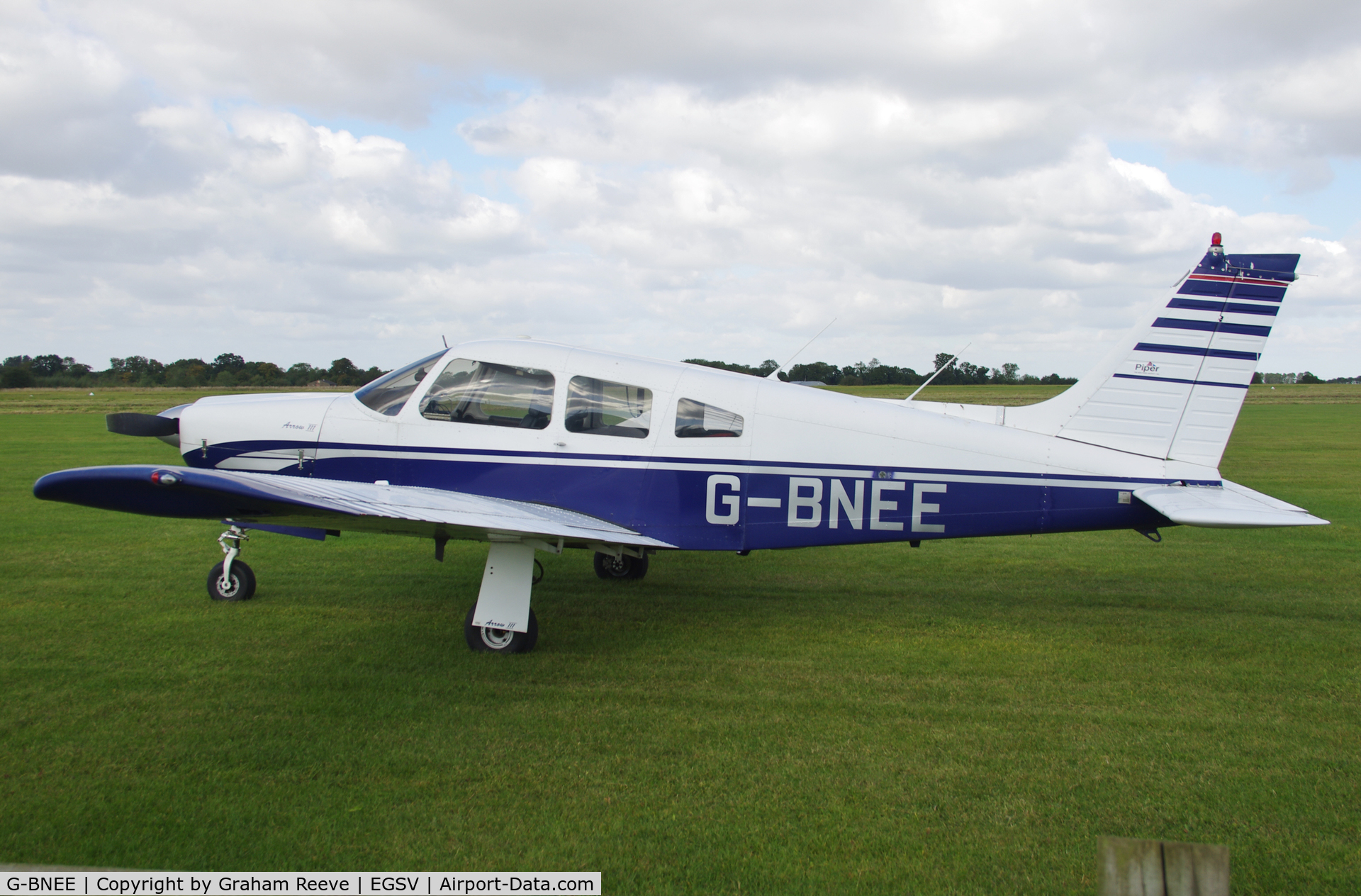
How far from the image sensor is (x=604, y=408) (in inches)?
236

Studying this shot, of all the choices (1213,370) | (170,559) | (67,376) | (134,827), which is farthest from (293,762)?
(67,376)

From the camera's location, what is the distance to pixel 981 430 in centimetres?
604

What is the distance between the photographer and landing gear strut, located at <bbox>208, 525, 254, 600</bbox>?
260 inches

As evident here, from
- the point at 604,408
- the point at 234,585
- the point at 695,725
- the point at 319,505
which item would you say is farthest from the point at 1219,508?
the point at 234,585

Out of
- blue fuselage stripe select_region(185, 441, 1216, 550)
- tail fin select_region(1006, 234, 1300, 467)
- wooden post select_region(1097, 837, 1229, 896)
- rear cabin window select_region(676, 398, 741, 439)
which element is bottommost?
wooden post select_region(1097, 837, 1229, 896)

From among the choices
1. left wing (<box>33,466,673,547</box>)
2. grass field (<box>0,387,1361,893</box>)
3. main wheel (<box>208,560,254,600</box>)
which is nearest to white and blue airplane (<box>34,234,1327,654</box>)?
left wing (<box>33,466,673,547</box>)

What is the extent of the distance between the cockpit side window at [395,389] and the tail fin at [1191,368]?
4966mm

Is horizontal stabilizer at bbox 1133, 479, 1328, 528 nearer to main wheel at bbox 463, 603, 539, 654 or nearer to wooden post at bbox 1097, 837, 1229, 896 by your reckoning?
wooden post at bbox 1097, 837, 1229, 896

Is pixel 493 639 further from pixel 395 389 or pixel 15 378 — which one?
pixel 15 378

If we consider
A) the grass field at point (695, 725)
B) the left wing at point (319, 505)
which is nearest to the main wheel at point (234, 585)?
the grass field at point (695, 725)

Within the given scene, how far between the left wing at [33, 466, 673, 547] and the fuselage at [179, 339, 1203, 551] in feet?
0.89

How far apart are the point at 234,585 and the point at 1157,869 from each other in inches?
269

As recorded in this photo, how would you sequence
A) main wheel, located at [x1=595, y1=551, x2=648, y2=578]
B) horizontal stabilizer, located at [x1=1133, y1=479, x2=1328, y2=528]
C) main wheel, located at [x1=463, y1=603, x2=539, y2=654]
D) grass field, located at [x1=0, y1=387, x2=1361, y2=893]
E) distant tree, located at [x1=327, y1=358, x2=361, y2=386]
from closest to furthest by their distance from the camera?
grass field, located at [x1=0, y1=387, x2=1361, y2=893]
horizontal stabilizer, located at [x1=1133, y1=479, x2=1328, y2=528]
main wheel, located at [x1=463, y1=603, x2=539, y2=654]
main wheel, located at [x1=595, y1=551, x2=648, y2=578]
distant tree, located at [x1=327, y1=358, x2=361, y2=386]

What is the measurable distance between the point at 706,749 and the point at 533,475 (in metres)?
2.66
